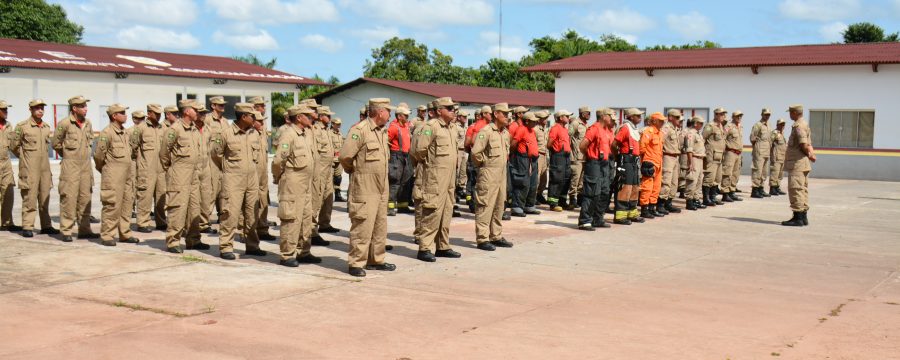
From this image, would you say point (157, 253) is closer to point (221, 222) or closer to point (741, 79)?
point (221, 222)

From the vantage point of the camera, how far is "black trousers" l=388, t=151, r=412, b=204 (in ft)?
46.5

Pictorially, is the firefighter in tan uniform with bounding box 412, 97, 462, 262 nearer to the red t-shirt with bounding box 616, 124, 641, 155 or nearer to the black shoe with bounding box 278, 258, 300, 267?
the black shoe with bounding box 278, 258, 300, 267

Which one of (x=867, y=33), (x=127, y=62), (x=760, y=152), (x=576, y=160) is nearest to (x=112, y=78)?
(x=127, y=62)

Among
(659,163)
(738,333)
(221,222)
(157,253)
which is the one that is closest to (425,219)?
(221,222)

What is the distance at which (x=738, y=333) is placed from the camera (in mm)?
6727

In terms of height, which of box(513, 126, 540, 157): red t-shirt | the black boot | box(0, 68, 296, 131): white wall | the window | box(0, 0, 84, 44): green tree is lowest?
the black boot

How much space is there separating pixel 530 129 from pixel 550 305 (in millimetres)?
6725

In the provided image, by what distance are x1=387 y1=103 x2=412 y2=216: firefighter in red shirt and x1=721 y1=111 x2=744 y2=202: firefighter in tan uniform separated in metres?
6.66

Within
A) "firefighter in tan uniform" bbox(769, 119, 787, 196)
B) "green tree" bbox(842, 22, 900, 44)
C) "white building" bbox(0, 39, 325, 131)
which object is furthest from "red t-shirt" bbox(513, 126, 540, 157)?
"green tree" bbox(842, 22, 900, 44)

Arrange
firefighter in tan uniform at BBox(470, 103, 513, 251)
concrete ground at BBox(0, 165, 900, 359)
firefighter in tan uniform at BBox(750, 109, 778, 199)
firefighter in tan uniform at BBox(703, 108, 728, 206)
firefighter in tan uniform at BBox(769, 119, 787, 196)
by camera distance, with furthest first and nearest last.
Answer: firefighter in tan uniform at BBox(769, 119, 787, 196), firefighter in tan uniform at BBox(750, 109, 778, 199), firefighter in tan uniform at BBox(703, 108, 728, 206), firefighter in tan uniform at BBox(470, 103, 513, 251), concrete ground at BBox(0, 165, 900, 359)

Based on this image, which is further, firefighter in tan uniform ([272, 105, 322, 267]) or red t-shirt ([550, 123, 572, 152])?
red t-shirt ([550, 123, 572, 152])

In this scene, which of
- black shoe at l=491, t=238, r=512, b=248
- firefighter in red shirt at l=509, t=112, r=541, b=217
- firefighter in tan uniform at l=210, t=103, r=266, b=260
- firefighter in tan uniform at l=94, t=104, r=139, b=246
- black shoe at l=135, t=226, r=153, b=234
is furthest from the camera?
firefighter in red shirt at l=509, t=112, r=541, b=217

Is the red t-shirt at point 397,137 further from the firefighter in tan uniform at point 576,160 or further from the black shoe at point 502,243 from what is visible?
the firefighter in tan uniform at point 576,160

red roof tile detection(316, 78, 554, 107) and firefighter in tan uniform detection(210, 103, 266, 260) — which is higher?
red roof tile detection(316, 78, 554, 107)
